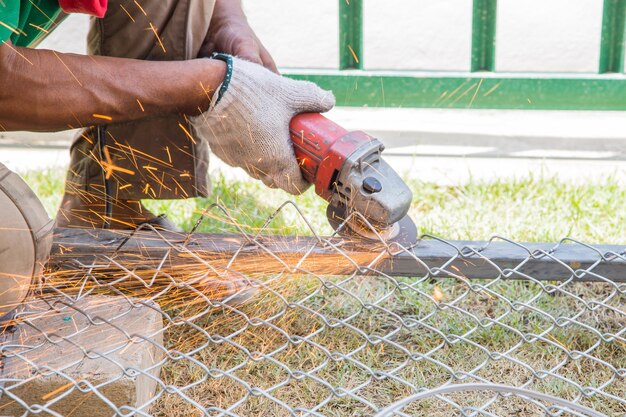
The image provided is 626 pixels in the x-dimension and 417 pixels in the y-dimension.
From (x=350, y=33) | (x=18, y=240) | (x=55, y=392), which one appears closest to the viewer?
A: (x=55, y=392)

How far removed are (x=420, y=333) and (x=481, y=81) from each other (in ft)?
5.06

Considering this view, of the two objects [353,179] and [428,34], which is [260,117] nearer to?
[353,179]

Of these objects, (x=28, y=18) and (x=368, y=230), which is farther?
(x=28, y=18)

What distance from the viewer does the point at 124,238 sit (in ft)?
7.27

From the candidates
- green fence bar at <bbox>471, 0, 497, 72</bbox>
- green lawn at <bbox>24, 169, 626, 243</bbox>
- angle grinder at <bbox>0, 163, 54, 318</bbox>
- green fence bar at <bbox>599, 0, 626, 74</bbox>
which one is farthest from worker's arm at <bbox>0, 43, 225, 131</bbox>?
green fence bar at <bbox>599, 0, 626, 74</bbox>

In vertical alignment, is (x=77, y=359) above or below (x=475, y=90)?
below

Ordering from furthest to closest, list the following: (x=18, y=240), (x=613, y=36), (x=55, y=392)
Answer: (x=613, y=36)
(x=18, y=240)
(x=55, y=392)

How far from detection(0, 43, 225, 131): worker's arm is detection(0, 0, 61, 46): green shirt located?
0.07 meters

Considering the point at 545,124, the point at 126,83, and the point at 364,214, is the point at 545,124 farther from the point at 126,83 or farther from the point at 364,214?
the point at 126,83

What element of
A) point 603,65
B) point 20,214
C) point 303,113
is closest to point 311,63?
point 603,65

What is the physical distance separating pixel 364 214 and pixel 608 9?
6.24 feet

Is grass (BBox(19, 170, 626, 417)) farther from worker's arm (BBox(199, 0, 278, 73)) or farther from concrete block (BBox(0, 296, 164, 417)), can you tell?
worker's arm (BBox(199, 0, 278, 73))

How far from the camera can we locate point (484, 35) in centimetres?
350

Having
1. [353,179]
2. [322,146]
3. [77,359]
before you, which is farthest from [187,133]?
[77,359]
